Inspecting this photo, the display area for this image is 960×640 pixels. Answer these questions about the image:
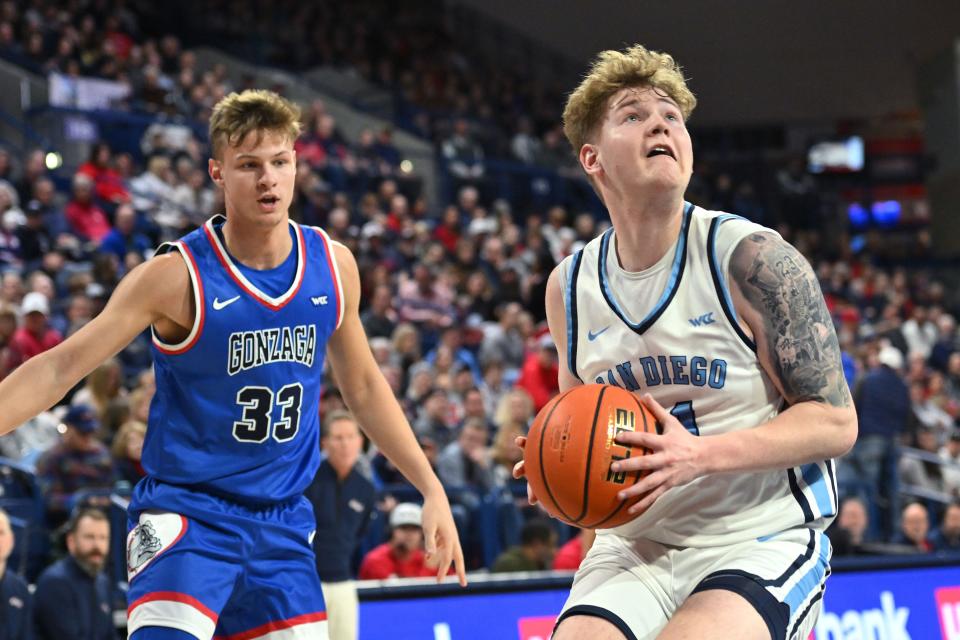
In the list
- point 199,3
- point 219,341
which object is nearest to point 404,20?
point 199,3

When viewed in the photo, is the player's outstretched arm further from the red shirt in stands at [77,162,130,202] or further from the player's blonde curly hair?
the red shirt in stands at [77,162,130,202]

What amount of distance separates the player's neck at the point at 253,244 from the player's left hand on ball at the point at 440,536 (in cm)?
91

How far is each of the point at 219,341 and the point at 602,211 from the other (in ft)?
57.1

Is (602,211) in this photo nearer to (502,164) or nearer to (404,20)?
(502,164)

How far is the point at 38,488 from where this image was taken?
24.8 feet

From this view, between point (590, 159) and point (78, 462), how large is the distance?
5.16m

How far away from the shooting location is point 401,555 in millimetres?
7414

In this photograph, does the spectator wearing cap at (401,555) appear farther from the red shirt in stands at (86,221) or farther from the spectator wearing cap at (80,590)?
the red shirt in stands at (86,221)

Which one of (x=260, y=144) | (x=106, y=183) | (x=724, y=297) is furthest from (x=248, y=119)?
(x=106, y=183)

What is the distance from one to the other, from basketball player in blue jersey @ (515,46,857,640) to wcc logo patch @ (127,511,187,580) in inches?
40.1

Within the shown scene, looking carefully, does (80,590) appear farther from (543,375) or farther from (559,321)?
(543,375)

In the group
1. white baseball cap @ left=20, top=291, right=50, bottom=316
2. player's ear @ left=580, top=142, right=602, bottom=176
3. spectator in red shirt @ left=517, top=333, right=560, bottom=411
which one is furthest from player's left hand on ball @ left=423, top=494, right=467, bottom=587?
spectator in red shirt @ left=517, top=333, right=560, bottom=411

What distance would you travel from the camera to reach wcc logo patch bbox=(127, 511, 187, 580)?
3600mm

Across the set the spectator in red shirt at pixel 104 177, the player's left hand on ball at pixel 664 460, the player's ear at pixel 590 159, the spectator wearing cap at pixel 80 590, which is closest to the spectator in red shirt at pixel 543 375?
the spectator in red shirt at pixel 104 177
